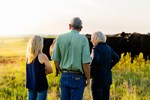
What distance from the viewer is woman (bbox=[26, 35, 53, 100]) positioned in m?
6.86

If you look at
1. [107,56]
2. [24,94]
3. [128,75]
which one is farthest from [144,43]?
[107,56]

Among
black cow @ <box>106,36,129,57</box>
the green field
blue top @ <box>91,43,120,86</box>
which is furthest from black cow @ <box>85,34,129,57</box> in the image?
blue top @ <box>91,43,120,86</box>

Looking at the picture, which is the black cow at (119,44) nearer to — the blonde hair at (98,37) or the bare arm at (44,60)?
the blonde hair at (98,37)

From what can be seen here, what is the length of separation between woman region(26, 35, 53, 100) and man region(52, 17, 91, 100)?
1.06ft

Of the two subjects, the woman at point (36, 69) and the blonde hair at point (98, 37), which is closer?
the woman at point (36, 69)

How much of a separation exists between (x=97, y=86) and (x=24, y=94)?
4.15 m

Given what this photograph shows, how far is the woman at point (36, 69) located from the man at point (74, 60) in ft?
1.06

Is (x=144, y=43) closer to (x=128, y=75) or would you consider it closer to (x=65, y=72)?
(x=128, y=75)

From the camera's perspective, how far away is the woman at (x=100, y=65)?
7.50 m

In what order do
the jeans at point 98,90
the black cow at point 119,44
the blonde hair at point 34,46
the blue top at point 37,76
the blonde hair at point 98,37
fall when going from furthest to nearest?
the black cow at point 119,44
the jeans at point 98,90
the blonde hair at point 98,37
the blue top at point 37,76
the blonde hair at point 34,46

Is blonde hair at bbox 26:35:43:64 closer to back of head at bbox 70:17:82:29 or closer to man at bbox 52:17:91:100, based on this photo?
Answer: man at bbox 52:17:91:100

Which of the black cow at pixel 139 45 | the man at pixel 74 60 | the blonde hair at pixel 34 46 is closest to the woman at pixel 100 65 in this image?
the man at pixel 74 60

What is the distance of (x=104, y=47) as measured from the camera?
7570 mm

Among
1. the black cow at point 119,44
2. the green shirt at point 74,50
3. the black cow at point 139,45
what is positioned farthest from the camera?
the black cow at point 139,45
